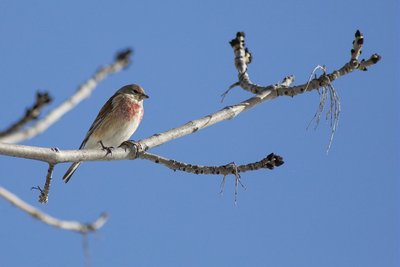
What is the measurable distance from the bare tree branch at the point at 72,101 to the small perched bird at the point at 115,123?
20.1ft

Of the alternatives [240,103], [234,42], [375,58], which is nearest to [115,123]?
[234,42]

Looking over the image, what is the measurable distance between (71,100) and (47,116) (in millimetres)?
129

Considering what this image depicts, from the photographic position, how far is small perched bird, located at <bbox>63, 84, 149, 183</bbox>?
28.6 ft

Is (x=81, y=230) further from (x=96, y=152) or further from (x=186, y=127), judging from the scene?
(x=186, y=127)

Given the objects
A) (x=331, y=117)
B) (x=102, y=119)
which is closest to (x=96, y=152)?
(x=331, y=117)

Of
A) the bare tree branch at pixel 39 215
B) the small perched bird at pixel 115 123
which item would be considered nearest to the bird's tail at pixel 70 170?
the small perched bird at pixel 115 123

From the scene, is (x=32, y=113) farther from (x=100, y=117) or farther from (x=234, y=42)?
(x=100, y=117)

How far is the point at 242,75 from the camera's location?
706 cm

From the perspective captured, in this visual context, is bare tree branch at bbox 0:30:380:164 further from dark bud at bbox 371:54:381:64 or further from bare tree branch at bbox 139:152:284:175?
bare tree branch at bbox 139:152:284:175

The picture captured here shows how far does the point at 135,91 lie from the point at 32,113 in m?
7.29

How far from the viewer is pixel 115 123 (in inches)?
345

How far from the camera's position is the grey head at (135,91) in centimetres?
949

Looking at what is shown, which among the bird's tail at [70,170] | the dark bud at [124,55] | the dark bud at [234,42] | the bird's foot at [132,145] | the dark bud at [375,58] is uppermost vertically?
the dark bud at [234,42]

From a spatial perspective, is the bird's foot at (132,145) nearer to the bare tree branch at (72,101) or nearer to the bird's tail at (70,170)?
the bird's tail at (70,170)
